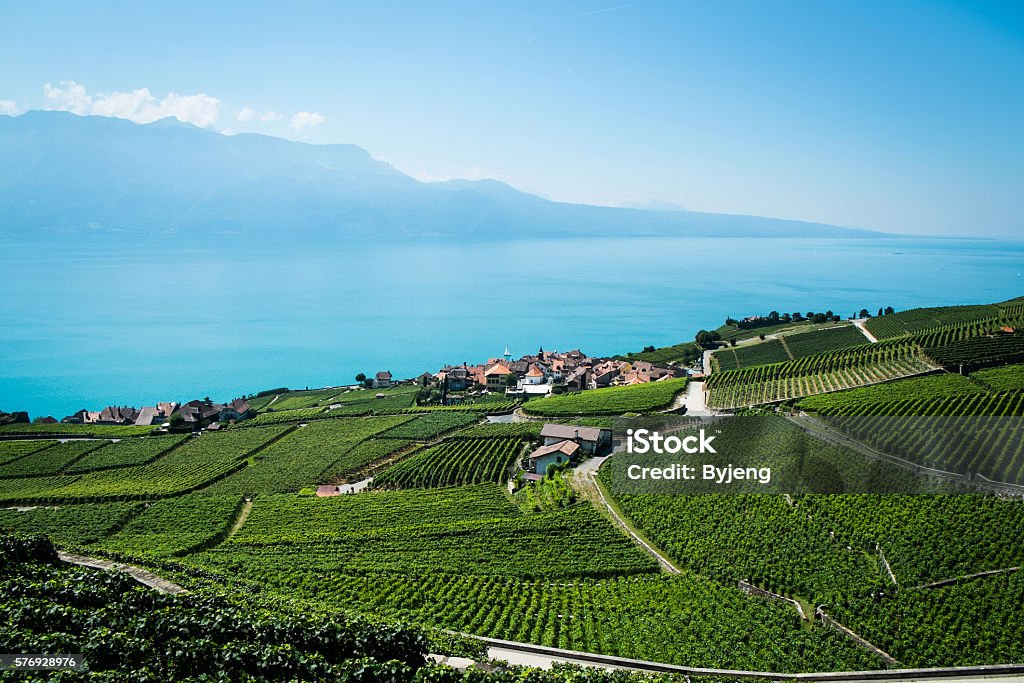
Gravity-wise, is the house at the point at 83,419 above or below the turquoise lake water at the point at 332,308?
below

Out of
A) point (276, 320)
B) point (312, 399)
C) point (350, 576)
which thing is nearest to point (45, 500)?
point (350, 576)

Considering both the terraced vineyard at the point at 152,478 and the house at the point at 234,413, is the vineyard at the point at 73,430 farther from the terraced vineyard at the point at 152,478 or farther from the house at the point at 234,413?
the terraced vineyard at the point at 152,478

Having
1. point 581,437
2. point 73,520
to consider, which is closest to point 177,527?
point 73,520

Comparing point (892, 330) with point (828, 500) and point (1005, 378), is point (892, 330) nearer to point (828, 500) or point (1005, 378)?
point (1005, 378)

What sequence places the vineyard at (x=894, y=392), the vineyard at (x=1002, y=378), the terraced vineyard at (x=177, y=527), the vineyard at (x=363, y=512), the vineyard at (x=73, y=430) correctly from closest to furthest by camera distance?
the terraced vineyard at (x=177, y=527) < the vineyard at (x=363, y=512) < the vineyard at (x=1002, y=378) < the vineyard at (x=894, y=392) < the vineyard at (x=73, y=430)

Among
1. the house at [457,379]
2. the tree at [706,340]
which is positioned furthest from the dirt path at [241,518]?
the tree at [706,340]

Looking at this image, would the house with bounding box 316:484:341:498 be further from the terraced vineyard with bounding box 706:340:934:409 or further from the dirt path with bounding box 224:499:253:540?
the terraced vineyard with bounding box 706:340:934:409

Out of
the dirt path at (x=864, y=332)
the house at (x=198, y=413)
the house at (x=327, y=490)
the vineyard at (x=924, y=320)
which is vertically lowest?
the house at (x=198, y=413)
